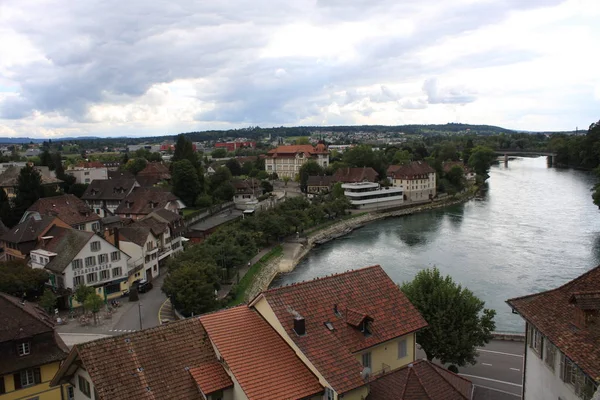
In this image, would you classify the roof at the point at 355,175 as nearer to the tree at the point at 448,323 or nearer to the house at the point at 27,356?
the tree at the point at 448,323

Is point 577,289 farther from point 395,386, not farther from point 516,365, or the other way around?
point 516,365

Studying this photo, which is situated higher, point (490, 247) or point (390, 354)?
point (390, 354)

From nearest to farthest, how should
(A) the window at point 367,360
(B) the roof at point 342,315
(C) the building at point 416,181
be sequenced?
(B) the roof at point 342,315
(A) the window at point 367,360
(C) the building at point 416,181

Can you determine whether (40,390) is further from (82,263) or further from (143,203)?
(143,203)

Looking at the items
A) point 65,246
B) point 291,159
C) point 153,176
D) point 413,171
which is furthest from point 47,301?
point 291,159

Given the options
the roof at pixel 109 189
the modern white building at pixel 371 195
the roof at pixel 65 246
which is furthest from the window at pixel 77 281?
the modern white building at pixel 371 195
